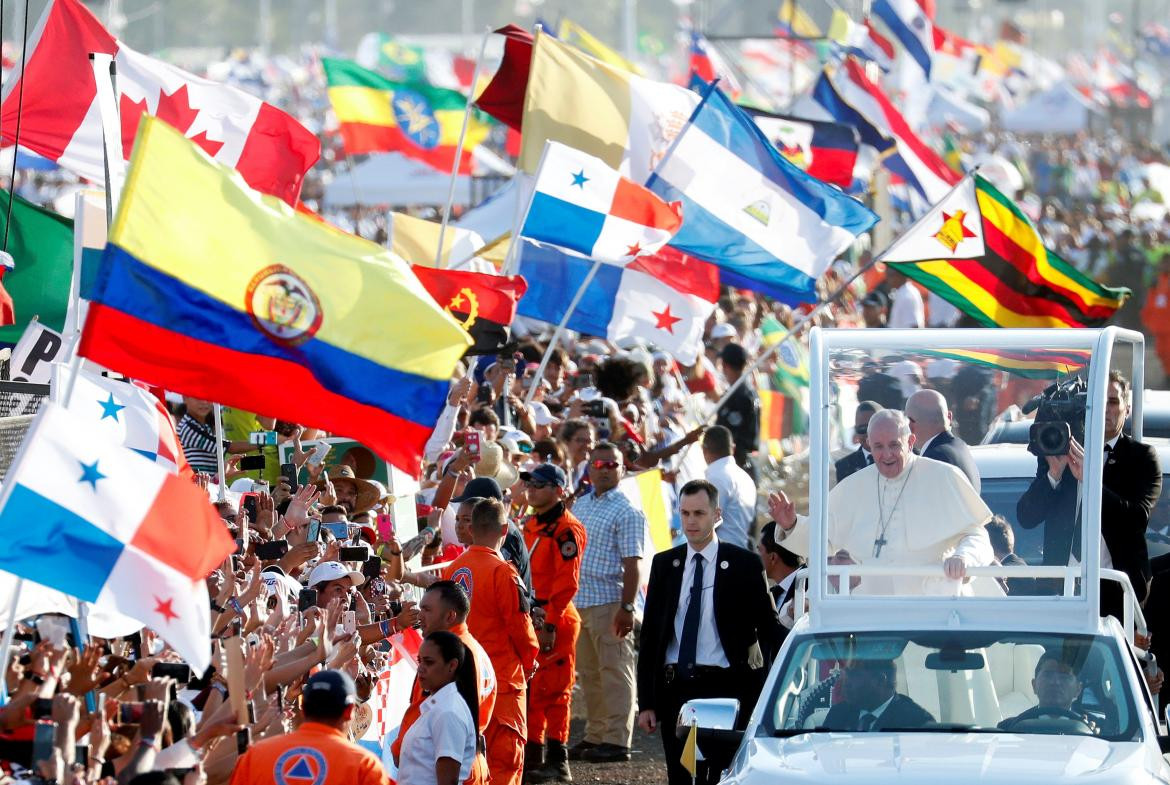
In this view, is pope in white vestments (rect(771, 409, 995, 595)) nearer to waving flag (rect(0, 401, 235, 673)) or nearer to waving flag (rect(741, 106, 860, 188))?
waving flag (rect(0, 401, 235, 673))

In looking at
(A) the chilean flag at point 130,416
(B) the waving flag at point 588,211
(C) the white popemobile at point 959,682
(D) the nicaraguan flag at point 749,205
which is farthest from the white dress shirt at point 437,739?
(D) the nicaraguan flag at point 749,205

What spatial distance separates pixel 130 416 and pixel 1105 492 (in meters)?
4.37

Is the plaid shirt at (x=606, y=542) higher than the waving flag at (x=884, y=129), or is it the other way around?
the waving flag at (x=884, y=129)

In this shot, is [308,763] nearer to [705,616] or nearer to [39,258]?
[705,616]

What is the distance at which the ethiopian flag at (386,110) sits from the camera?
19.2 m

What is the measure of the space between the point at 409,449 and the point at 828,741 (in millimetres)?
1804

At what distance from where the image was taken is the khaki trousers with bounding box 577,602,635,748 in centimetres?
1124

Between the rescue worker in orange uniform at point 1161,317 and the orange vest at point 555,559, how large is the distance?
60.9ft

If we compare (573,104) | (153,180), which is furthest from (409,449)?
(573,104)

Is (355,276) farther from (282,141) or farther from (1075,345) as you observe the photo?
(282,141)

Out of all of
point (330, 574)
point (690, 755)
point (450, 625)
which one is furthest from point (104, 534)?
point (690, 755)

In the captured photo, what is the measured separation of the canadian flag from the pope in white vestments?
4135 millimetres

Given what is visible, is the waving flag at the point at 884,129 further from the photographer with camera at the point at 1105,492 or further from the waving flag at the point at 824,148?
the photographer with camera at the point at 1105,492

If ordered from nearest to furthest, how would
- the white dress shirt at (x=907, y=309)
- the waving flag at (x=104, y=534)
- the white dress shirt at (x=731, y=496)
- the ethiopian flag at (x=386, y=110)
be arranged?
the waving flag at (x=104, y=534) → the white dress shirt at (x=731, y=496) → the ethiopian flag at (x=386, y=110) → the white dress shirt at (x=907, y=309)
